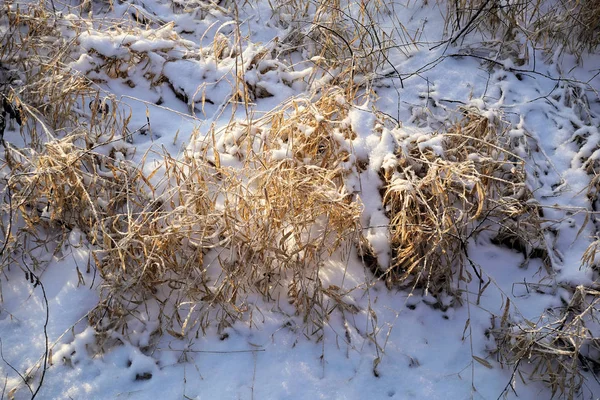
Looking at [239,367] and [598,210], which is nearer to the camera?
[239,367]

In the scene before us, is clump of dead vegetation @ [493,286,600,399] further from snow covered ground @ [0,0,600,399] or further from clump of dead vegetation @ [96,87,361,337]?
clump of dead vegetation @ [96,87,361,337]

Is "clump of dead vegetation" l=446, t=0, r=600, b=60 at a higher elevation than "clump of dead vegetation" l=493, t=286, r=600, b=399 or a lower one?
higher

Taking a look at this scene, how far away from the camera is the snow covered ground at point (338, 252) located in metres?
2.16

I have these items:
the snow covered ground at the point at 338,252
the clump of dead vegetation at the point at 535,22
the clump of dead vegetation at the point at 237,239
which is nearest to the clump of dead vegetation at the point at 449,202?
the snow covered ground at the point at 338,252

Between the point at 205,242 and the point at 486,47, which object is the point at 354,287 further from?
the point at 486,47

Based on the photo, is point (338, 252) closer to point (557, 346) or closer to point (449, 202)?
point (449, 202)

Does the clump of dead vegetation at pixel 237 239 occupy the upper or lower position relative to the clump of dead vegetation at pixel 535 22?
lower

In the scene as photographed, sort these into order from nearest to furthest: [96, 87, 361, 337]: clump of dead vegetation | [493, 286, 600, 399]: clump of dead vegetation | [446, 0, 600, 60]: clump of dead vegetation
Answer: [493, 286, 600, 399]: clump of dead vegetation < [96, 87, 361, 337]: clump of dead vegetation < [446, 0, 600, 60]: clump of dead vegetation

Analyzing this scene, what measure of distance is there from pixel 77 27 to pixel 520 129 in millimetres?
2184

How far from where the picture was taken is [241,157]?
257 centimetres

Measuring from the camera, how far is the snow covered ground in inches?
85.2

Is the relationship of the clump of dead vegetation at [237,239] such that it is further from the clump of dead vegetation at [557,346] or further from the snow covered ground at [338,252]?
the clump of dead vegetation at [557,346]

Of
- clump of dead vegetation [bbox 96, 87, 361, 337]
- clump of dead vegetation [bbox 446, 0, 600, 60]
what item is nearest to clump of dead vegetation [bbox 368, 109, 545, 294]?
clump of dead vegetation [bbox 96, 87, 361, 337]

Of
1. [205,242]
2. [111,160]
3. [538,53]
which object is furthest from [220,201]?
[538,53]
